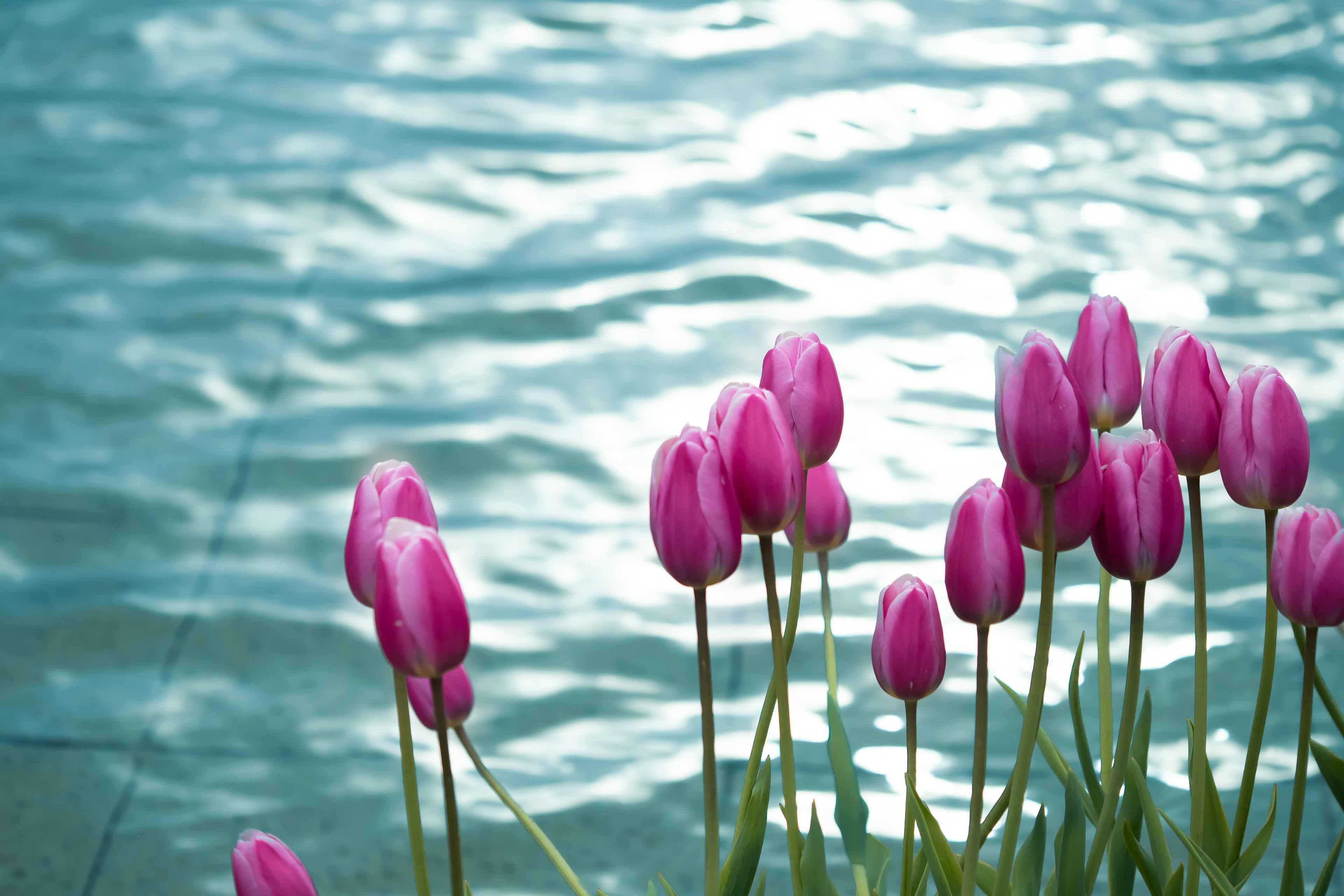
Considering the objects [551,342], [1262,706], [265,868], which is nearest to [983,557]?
[1262,706]

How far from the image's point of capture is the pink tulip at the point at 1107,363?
1.30 ft

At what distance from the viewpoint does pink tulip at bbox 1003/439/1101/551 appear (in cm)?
34

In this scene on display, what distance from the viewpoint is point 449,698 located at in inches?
15.8

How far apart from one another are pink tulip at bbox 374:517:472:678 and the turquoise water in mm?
677

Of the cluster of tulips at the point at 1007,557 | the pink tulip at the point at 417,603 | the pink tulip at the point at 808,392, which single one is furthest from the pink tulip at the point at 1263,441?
the pink tulip at the point at 417,603

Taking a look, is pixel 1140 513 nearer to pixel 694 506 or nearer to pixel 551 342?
A: pixel 694 506

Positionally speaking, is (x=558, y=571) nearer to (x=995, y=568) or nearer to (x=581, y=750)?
(x=581, y=750)

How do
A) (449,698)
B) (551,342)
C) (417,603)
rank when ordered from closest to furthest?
(417,603) < (449,698) < (551,342)

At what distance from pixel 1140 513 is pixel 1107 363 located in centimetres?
8

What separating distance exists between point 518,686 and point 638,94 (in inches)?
54.5

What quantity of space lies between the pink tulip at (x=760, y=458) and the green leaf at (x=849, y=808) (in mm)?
146

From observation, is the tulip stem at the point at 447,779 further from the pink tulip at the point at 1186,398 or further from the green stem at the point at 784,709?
the pink tulip at the point at 1186,398

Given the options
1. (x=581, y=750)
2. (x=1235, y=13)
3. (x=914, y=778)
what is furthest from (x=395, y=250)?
(x=1235, y=13)

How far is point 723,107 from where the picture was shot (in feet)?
7.16
